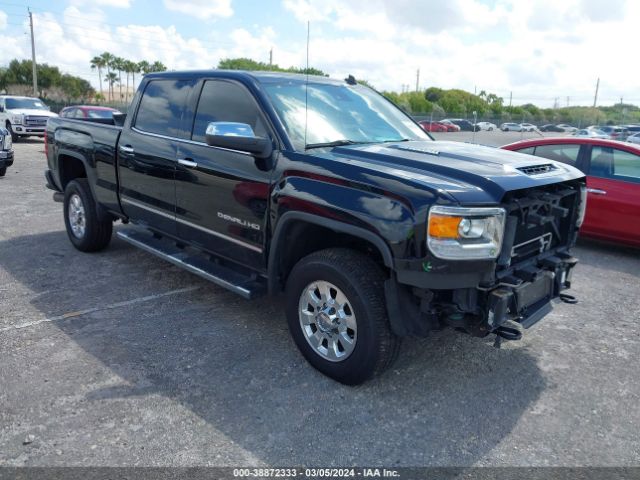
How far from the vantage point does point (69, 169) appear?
21.6ft

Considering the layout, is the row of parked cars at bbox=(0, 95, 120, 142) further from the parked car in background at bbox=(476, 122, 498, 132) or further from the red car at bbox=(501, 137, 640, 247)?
the parked car in background at bbox=(476, 122, 498, 132)

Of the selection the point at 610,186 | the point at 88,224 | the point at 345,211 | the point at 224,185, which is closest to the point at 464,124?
the point at 610,186

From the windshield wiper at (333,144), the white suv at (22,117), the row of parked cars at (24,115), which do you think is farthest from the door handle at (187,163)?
the white suv at (22,117)

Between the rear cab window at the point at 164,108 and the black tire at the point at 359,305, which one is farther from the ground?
the rear cab window at the point at 164,108

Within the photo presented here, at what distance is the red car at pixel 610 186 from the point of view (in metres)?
6.75

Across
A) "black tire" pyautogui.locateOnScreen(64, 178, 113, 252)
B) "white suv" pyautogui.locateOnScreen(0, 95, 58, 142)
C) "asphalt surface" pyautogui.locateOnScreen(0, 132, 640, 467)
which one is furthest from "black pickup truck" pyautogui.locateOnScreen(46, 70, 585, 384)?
"white suv" pyautogui.locateOnScreen(0, 95, 58, 142)

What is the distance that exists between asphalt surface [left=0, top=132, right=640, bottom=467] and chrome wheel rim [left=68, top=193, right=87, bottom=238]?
108 centimetres

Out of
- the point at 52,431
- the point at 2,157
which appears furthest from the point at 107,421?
the point at 2,157

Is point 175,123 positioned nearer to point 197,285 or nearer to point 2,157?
point 197,285

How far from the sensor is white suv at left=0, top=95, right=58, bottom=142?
2089 centimetres

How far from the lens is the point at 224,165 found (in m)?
4.16

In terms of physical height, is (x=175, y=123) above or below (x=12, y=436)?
above

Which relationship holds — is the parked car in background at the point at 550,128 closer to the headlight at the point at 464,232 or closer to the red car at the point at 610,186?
the red car at the point at 610,186

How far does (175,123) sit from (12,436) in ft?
9.10
